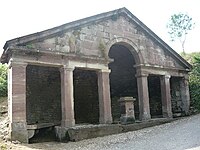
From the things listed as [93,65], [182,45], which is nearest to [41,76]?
[93,65]

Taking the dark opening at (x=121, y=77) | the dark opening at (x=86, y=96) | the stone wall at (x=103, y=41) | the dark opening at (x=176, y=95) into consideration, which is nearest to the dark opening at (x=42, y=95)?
the dark opening at (x=86, y=96)

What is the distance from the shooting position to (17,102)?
913 cm

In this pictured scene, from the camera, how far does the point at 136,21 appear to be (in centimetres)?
1363

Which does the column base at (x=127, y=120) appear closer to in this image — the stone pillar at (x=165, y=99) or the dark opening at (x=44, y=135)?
the stone pillar at (x=165, y=99)

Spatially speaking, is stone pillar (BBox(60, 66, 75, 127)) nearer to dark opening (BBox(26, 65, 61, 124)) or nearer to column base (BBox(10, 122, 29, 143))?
column base (BBox(10, 122, 29, 143))

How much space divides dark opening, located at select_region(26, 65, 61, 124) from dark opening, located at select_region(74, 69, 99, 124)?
1614 mm

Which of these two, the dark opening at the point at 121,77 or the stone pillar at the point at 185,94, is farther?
the dark opening at the point at 121,77

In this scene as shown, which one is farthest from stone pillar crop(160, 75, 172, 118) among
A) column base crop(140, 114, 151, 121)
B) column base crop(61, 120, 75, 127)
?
column base crop(61, 120, 75, 127)

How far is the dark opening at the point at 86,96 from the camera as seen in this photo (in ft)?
53.4

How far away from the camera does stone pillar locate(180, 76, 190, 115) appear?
605 inches

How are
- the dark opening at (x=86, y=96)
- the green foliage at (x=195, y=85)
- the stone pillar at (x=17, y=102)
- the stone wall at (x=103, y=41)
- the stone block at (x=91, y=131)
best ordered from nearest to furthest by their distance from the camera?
the stone pillar at (x=17, y=102) < the stone block at (x=91, y=131) < the stone wall at (x=103, y=41) < the green foliage at (x=195, y=85) < the dark opening at (x=86, y=96)

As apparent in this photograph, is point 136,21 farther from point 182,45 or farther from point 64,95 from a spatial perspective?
point 182,45

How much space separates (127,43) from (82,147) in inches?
262

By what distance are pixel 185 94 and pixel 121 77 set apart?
4083 millimetres
